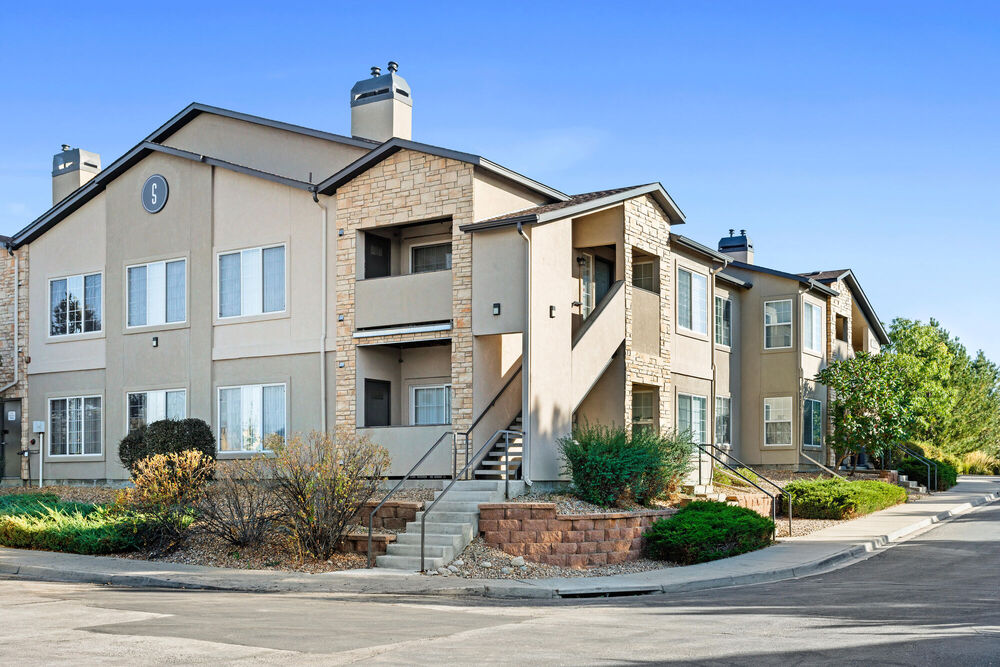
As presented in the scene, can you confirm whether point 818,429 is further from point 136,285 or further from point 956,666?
point 956,666

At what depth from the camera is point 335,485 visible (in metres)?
17.4

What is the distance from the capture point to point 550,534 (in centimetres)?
1766

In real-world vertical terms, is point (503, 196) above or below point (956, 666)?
above

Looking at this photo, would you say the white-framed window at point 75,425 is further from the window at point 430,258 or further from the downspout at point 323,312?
the window at point 430,258

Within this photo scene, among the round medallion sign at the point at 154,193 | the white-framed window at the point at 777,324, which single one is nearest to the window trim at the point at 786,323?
the white-framed window at the point at 777,324

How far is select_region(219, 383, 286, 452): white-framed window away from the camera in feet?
76.9

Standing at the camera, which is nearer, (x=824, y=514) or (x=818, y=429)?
(x=824, y=514)

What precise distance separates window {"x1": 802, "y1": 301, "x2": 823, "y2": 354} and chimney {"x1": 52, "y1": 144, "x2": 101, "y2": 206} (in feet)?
71.1

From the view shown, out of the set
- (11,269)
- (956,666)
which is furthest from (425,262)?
(956,666)

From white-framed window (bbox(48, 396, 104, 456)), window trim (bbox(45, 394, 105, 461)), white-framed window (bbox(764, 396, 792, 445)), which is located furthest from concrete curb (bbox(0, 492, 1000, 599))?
white-framed window (bbox(764, 396, 792, 445))

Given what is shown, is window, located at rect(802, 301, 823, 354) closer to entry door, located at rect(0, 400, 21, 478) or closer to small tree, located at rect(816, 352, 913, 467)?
small tree, located at rect(816, 352, 913, 467)

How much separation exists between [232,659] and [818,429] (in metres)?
26.6

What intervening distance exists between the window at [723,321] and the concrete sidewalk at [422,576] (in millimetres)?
11820

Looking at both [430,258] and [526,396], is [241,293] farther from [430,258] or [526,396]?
[526,396]
